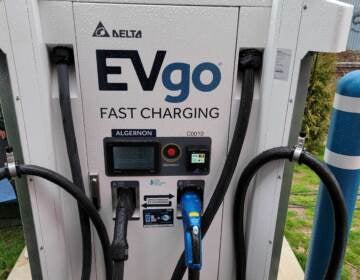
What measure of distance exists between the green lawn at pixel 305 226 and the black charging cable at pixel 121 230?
70.0 inches

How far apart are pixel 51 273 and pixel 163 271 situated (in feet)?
1.33

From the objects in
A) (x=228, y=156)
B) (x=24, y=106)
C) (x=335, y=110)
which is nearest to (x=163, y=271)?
(x=228, y=156)

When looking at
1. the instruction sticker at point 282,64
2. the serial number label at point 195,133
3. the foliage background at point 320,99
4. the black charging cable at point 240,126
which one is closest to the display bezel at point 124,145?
the serial number label at point 195,133

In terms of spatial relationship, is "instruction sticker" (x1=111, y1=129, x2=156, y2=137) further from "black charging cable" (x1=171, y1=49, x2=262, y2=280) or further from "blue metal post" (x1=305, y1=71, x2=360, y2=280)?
"blue metal post" (x1=305, y1=71, x2=360, y2=280)

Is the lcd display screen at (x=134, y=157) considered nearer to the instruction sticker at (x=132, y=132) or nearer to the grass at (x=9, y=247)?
the instruction sticker at (x=132, y=132)

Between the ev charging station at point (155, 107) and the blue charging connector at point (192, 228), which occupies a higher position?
the ev charging station at point (155, 107)

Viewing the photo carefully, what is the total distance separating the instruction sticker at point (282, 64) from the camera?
107 cm

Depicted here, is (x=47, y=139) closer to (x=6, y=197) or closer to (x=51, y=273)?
(x=51, y=273)

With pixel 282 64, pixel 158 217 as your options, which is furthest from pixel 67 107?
pixel 282 64

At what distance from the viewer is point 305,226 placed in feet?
9.94

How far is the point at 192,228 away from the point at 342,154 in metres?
0.75

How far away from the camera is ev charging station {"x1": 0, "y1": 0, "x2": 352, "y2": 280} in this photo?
103cm

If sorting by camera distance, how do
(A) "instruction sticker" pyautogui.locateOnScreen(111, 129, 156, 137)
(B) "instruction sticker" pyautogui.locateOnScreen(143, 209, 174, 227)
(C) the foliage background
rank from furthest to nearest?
(C) the foliage background → (B) "instruction sticker" pyautogui.locateOnScreen(143, 209, 174, 227) → (A) "instruction sticker" pyautogui.locateOnScreen(111, 129, 156, 137)

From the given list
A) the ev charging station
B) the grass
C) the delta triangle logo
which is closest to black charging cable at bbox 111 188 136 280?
the ev charging station
